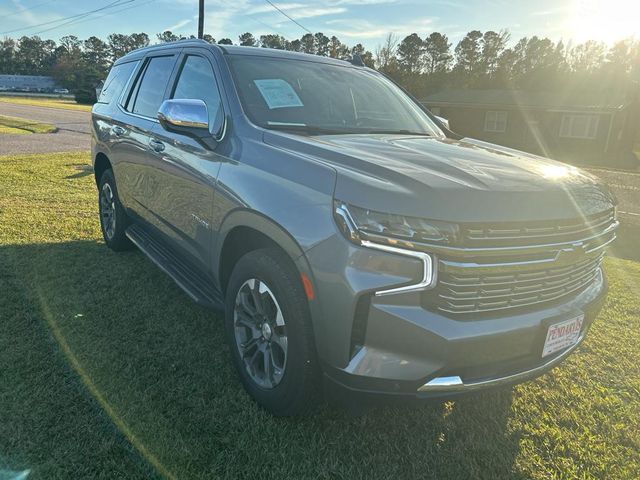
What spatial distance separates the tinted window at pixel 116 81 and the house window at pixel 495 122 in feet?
100

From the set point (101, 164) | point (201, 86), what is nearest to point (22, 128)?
point (101, 164)

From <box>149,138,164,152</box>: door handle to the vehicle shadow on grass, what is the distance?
1289 mm

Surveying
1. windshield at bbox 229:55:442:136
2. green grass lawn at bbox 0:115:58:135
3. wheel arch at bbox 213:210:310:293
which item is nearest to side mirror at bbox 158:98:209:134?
windshield at bbox 229:55:442:136

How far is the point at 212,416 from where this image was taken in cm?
266

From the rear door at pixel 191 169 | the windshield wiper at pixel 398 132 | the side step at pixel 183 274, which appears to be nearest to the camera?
the rear door at pixel 191 169

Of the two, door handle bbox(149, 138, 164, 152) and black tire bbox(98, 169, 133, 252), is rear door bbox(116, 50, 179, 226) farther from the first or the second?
black tire bbox(98, 169, 133, 252)

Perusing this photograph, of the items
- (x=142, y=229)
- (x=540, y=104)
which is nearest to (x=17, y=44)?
(x=540, y=104)

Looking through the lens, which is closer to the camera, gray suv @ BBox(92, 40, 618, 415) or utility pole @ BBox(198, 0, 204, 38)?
gray suv @ BBox(92, 40, 618, 415)

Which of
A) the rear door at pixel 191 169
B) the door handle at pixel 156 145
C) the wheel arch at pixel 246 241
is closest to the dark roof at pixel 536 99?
the rear door at pixel 191 169

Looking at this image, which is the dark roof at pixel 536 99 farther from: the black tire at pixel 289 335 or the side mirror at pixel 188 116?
the black tire at pixel 289 335

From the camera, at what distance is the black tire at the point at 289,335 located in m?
2.28

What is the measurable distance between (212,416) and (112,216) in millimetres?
3279

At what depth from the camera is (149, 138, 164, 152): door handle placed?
3.70 meters

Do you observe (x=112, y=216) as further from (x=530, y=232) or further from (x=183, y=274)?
(x=530, y=232)
